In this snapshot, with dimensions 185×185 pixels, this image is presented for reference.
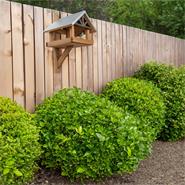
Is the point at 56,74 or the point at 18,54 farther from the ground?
the point at 18,54

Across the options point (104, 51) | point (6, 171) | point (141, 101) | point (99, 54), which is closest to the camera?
point (6, 171)

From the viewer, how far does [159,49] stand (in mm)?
6527

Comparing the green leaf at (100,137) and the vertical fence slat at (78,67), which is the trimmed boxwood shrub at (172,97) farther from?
the green leaf at (100,137)

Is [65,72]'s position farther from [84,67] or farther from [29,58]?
[29,58]

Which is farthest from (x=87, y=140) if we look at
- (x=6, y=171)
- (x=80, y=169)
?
(x=6, y=171)

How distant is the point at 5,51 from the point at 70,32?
2.18 ft

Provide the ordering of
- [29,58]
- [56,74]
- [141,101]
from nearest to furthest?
1. [29,58]
2. [56,74]
3. [141,101]

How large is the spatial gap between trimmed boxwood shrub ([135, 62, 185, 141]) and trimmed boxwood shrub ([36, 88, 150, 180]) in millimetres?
1736

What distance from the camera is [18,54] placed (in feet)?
11.2

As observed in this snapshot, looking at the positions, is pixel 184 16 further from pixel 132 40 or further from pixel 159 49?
pixel 132 40

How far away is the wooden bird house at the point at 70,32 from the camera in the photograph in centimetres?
351

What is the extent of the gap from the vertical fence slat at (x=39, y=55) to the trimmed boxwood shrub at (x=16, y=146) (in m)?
0.76


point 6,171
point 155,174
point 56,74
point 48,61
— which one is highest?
point 48,61

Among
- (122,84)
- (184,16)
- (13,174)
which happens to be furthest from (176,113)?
(184,16)
